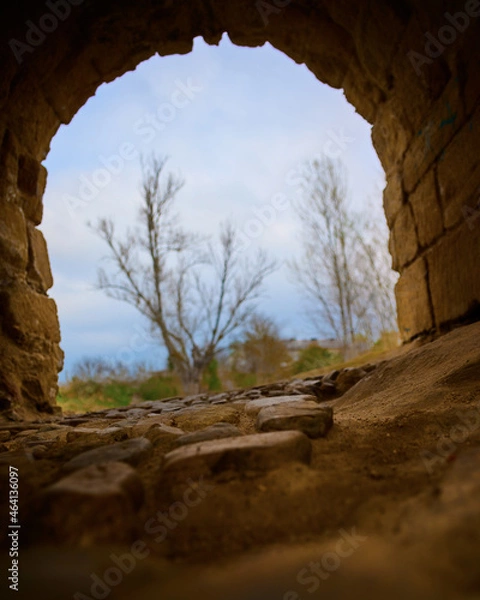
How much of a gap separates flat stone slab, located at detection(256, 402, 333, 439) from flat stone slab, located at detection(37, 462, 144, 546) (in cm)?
62

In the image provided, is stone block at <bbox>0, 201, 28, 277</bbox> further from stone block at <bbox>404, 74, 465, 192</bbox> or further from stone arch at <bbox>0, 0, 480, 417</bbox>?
stone block at <bbox>404, 74, 465, 192</bbox>

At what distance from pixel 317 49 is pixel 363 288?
6.01 m

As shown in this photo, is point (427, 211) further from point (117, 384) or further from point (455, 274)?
point (117, 384)

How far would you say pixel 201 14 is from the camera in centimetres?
307

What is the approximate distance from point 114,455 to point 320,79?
12.7 feet

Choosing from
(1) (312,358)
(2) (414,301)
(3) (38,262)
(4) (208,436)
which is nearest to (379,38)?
(2) (414,301)

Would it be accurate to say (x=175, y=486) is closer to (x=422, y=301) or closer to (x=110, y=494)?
(x=110, y=494)

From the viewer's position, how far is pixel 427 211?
2.66 metres

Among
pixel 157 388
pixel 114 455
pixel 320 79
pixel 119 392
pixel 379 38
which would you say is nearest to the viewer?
pixel 114 455

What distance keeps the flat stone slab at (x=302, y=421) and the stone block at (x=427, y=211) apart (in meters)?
1.87

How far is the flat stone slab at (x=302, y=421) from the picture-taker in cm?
132

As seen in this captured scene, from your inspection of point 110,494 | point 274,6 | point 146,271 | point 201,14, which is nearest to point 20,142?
point 201,14

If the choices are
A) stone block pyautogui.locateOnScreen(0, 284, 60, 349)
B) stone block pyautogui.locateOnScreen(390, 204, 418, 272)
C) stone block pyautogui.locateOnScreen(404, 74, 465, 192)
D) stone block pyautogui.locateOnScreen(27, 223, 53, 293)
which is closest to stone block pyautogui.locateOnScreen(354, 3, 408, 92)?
stone block pyautogui.locateOnScreen(404, 74, 465, 192)

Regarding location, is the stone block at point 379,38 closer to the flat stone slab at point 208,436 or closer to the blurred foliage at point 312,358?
the flat stone slab at point 208,436
